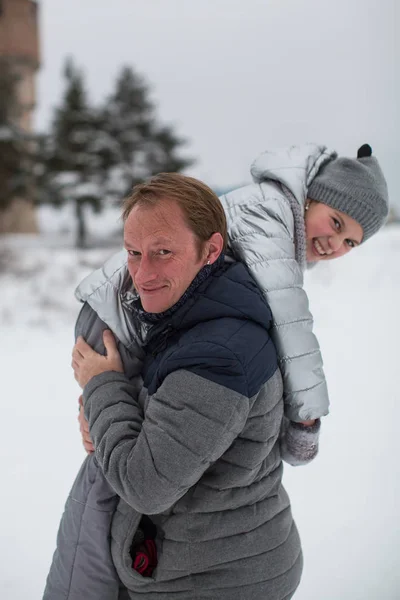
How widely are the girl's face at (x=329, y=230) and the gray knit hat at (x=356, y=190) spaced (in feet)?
0.05

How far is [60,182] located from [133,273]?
6.00m

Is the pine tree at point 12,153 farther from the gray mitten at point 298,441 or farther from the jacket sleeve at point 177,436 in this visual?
the jacket sleeve at point 177,436

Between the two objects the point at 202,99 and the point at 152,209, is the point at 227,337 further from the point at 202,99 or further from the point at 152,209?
the point at 202,99

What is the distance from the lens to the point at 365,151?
128cm

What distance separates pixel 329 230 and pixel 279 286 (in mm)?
249

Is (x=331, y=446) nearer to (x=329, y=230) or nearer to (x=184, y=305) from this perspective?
(x=329, y=230)

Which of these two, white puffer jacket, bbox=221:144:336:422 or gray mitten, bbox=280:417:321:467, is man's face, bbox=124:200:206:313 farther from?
gray mitten, bbox=280:417:321:467

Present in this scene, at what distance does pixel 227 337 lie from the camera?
0.91 metres

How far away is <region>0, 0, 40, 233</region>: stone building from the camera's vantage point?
623 centimetres

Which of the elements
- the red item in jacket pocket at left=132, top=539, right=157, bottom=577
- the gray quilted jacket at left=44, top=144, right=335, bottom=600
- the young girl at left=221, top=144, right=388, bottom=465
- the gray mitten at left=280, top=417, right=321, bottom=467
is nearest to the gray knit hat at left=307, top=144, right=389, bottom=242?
the young girl at left=221, top=144, right=388, bottom=465

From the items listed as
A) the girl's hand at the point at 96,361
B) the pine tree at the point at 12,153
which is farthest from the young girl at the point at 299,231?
the pine tree at the point at 12,153

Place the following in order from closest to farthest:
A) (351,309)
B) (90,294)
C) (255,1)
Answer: (90,294)
(351,309)
(255,1)

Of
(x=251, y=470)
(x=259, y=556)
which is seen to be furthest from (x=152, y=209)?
(x=259, y=556)

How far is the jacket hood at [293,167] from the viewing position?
1201 millimetres
